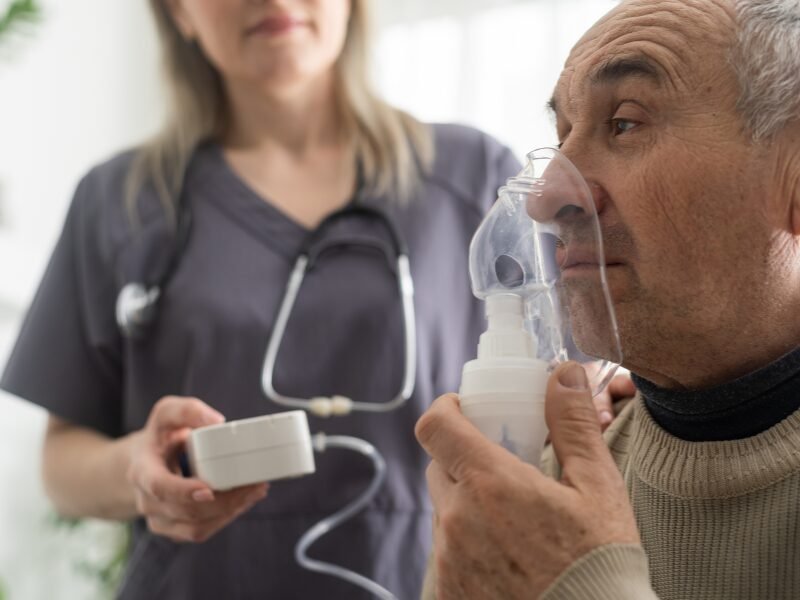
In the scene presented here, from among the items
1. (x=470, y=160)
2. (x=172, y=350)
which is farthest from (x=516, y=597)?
(x=470, y=160)

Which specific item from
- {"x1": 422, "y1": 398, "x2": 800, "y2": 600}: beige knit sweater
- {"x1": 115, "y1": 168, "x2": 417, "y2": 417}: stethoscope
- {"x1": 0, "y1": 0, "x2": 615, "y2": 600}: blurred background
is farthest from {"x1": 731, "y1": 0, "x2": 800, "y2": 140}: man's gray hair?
{"x1": 0, "y1": 0, "x2": 615, "y2": 600}: blurred background

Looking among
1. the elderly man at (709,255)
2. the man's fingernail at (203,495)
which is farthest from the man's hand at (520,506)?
the man's fingernail at (203,495)

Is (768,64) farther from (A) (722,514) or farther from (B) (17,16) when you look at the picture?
(B) (17,16)

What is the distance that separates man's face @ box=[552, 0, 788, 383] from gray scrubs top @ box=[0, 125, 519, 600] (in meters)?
0.58

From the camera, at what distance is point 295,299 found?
57.0 inches

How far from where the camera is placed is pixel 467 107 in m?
2.53

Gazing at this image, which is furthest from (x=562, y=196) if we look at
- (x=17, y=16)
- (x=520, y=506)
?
(x=17, y=16)

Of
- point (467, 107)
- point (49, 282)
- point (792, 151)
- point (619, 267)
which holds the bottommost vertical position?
point (49, 282)

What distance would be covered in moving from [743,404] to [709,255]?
0.13m

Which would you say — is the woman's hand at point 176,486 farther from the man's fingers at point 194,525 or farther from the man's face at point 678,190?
the man's face at point 678,190

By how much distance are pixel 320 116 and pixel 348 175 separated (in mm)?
117

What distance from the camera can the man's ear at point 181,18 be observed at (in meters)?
1.66

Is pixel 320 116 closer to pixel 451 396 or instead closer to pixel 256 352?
pixel 256 352

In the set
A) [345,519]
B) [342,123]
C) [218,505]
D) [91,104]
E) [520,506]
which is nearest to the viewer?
[520,506]
